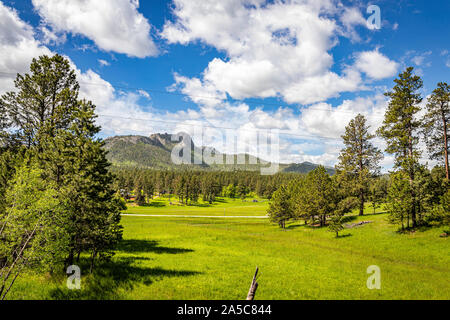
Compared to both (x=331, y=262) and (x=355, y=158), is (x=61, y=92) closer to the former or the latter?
(x=331, y=262)

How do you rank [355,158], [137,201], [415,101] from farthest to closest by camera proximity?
[137,201]
[355,158]
[415,101]

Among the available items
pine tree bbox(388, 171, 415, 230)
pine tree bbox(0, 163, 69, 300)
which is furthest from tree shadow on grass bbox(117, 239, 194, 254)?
pine tree bbox(388, 171, 415, 230)

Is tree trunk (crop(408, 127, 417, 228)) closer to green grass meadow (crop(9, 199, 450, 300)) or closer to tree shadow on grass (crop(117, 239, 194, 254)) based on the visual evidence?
green grass meadow (crop(9, 199, 450, 300))

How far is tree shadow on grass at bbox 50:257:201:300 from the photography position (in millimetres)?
12430

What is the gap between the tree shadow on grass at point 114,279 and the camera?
40.8ft

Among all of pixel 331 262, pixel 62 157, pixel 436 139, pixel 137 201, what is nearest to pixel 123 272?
pixel 62 157

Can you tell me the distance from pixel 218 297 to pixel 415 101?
32.9 m

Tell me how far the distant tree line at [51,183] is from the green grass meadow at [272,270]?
101 inches

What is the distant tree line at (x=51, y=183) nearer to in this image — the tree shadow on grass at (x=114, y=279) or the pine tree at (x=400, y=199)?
the tree shadow on grass at (x=114, y=279)

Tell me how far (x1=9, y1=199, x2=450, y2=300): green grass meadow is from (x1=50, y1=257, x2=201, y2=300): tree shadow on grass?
5cm

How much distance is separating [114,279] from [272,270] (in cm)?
1258

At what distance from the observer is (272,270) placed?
1827cm

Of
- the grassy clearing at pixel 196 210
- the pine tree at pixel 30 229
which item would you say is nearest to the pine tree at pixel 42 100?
the pine tree at pixel 30 229

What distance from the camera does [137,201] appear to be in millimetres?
101438
